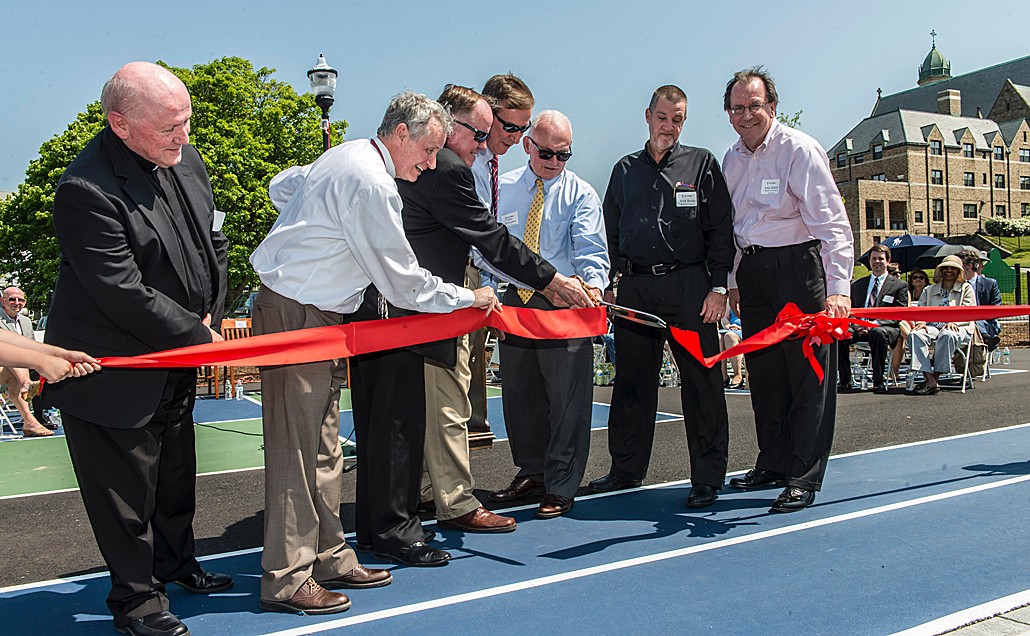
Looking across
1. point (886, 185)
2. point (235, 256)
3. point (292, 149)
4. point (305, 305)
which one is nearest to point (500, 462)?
point (305, 305)

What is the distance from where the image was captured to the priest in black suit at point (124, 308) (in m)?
A: 3.45

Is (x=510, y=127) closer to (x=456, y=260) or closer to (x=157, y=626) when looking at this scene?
(x=456, y=260)

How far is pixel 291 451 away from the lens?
12.8ft

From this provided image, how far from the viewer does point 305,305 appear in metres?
4.01

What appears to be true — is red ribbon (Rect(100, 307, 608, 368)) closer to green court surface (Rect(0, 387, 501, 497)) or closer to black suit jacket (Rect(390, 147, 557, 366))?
black suit jacket (Rect(390, 147, 557, 366))

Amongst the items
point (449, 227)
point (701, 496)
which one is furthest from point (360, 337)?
point (701, 496)

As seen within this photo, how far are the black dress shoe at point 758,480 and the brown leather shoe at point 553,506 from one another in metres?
1.31

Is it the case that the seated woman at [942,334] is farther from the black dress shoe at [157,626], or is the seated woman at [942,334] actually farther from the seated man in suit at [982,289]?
the black dress shoe at [157,626]

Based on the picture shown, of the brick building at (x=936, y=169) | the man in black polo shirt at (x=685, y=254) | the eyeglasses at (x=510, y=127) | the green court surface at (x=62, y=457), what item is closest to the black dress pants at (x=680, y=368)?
the man in black polo shirt at (x=685, y=254)

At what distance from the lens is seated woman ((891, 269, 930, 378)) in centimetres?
1367

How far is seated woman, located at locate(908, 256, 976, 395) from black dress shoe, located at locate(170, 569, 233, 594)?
10900 mm

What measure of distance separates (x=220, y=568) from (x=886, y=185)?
91.3 metres

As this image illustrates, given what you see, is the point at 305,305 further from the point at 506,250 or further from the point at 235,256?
the point at 235,256

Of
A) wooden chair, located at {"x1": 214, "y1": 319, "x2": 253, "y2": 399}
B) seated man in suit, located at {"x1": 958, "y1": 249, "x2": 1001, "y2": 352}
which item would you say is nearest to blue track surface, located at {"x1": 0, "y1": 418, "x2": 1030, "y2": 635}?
seated man in suit, located at {"x1": 958, "y1": 249, "x2": 1001, "y2": 352}
